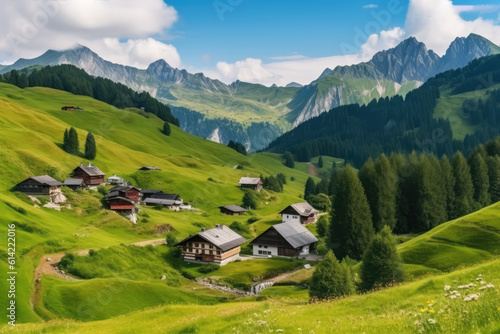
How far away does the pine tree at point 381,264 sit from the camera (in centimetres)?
5069

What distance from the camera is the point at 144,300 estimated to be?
58.7 meters

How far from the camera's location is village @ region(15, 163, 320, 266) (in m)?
93.1

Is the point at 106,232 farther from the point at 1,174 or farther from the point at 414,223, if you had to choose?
the point at 414,223

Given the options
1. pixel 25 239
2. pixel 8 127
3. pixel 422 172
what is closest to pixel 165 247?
pixel 25 239

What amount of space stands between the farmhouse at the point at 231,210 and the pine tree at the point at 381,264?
3598 inches

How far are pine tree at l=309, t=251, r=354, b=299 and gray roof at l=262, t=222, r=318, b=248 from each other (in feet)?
154

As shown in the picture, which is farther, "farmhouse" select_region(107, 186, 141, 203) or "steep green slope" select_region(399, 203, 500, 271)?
"farmhouse" select_region(107, 186, 141, 203)

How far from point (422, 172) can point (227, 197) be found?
79.4m

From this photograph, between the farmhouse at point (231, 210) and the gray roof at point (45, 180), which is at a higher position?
the gray roof at point (45, 180)

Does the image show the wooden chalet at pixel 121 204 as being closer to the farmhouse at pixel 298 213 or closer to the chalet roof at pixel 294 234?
the chalet roof at pixel 294 234

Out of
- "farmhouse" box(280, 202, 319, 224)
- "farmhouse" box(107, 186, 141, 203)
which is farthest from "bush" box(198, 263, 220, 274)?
"farmhouse" box(280, 202, 319, 224)

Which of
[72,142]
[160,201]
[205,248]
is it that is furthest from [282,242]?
[72,142]

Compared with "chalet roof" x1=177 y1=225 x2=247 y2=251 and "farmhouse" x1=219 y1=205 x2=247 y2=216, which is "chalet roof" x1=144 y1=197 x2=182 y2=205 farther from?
"chalet roof" x1=177 y1=225 x2=247 y2=251

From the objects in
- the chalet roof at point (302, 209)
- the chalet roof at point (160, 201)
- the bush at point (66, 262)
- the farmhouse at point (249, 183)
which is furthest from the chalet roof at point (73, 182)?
the farmhouse at point (249, 183)
